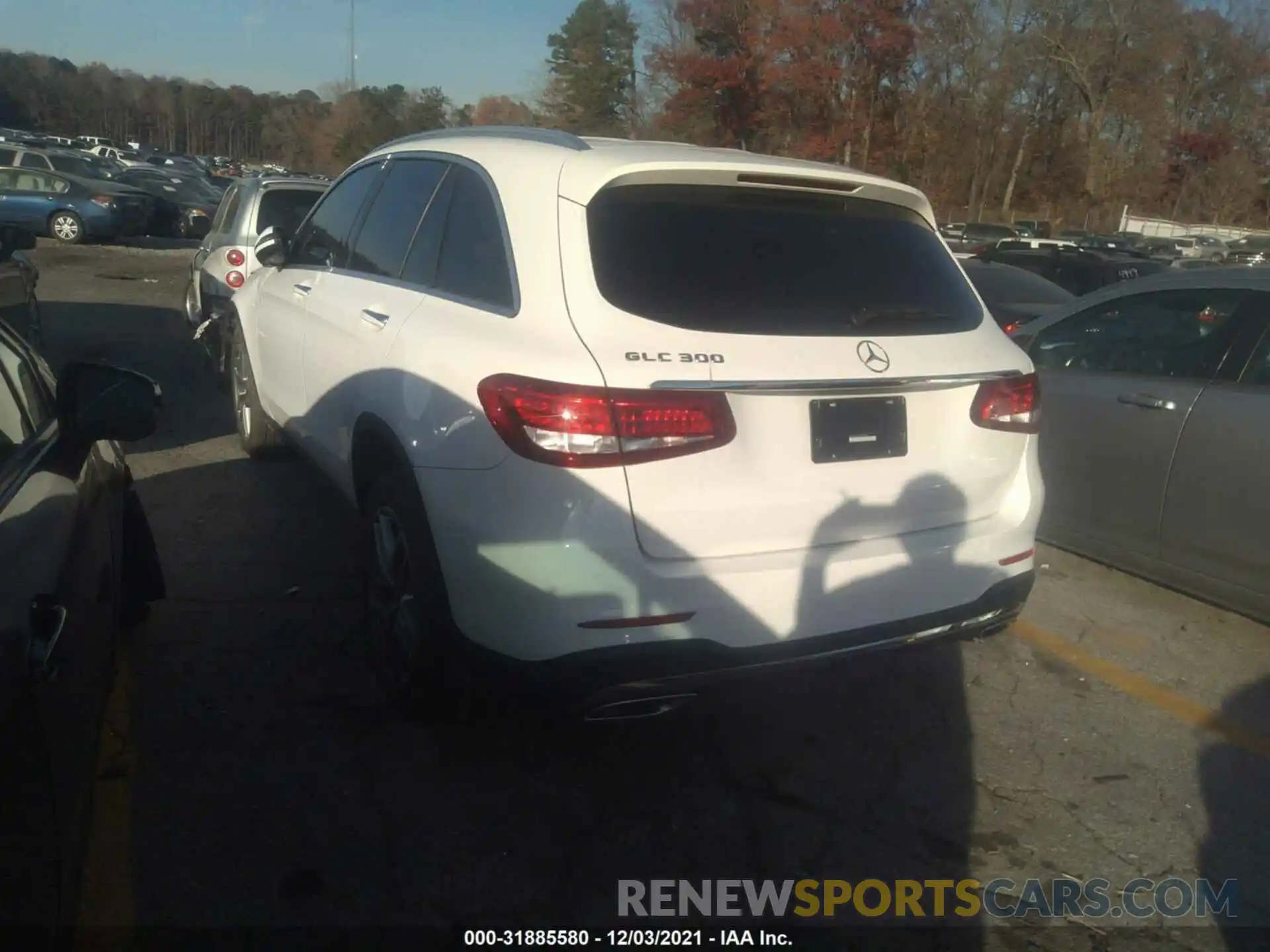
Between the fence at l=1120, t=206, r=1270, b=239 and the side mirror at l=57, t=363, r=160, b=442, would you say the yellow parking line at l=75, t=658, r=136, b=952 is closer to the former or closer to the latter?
the side mirror at l=57, t=363, r=160, b=442

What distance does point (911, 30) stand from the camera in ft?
132

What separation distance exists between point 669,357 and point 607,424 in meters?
0.25

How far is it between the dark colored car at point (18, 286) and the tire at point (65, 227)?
629 inches

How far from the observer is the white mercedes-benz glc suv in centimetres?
283

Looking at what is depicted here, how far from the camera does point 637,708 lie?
2973mm

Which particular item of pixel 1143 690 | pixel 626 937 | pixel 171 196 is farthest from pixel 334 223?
pixel 171 196

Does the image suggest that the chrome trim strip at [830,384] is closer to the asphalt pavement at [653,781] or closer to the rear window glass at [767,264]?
the rear window glass at [767,264]

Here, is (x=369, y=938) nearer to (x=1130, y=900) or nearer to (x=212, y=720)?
(x=212, y=720)

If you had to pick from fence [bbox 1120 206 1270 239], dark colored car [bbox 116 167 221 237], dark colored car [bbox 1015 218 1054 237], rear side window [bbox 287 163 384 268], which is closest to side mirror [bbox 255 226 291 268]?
rear side window [bbox 287 163 384 268]

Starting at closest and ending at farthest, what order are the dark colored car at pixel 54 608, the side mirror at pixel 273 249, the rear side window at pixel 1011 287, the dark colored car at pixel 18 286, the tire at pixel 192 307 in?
1. the dark colored car at pixel 54 608
2. the dark colored car at pixel 18 286
3. the side mirror at pixel 273 249
4. the rear side window at pixel 1011 287
5. the tire at pixel 192 307

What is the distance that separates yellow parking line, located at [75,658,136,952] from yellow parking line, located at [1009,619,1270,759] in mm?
3488

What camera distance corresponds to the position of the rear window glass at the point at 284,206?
354 inches

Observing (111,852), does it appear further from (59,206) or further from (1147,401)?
(59,206)

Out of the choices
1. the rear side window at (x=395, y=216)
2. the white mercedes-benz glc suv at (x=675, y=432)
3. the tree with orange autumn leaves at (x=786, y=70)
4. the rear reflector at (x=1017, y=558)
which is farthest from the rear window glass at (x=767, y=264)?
the tree with orange autumn leaves at (x=786, y=70)
